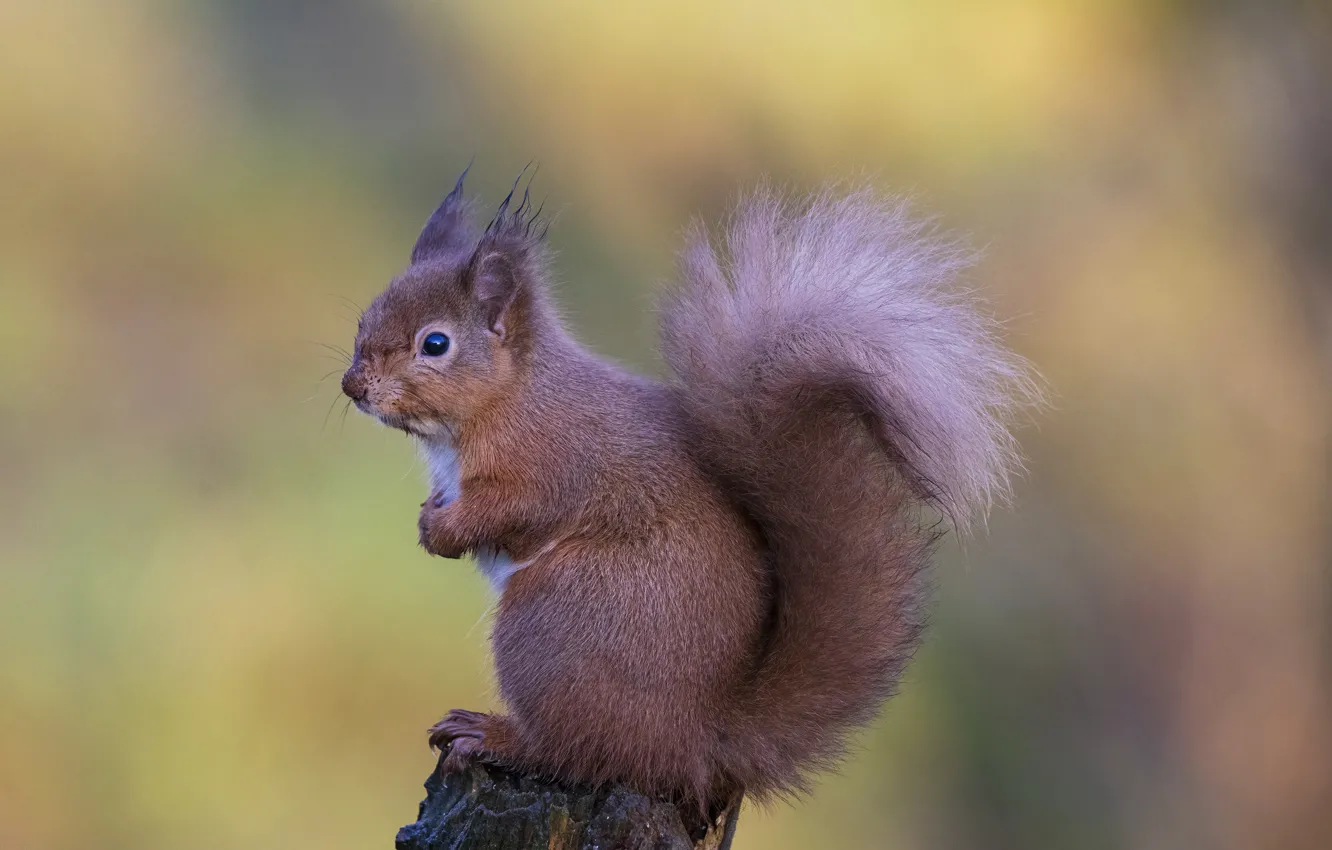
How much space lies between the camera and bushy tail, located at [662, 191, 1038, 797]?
190 cm

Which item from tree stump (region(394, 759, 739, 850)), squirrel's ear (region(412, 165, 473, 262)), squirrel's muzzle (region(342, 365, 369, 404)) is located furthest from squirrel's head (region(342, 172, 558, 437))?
tree stump (region(394, 759, 739, 850))

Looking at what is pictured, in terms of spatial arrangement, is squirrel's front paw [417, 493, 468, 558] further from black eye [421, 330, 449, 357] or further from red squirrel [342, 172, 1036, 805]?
black eye [421, 330, 449, 357]

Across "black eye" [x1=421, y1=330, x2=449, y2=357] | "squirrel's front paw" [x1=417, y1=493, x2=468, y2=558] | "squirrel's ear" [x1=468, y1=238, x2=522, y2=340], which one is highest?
"squirrel's ear" [x1=468, y1=238, x2=522, y2=340]

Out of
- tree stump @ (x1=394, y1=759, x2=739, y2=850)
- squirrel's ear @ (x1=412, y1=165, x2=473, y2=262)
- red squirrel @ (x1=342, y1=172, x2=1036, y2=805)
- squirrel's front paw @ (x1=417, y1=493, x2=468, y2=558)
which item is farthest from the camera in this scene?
squirrel's ear @ (x1=412, y1=165, x2=473, y2=262)

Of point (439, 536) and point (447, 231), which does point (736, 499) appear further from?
point (447, 231)

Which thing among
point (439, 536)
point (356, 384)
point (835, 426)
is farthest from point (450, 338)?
point (835, 426)

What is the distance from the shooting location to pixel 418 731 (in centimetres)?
393

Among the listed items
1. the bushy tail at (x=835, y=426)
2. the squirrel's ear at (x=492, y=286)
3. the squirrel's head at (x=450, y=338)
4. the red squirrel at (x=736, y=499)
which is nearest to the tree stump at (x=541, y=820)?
the red squirrel at (x=736, y=499)

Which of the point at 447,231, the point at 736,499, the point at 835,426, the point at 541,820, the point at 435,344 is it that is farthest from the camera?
the point at 447,231

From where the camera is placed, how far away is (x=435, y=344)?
2.21 m

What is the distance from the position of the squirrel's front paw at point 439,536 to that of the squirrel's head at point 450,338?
15 centimetres

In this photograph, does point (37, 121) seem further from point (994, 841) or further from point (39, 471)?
point (994, 841)

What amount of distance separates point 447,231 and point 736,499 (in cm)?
80

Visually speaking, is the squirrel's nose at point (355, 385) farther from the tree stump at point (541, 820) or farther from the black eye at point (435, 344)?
the tree stump at point (541, 820)
